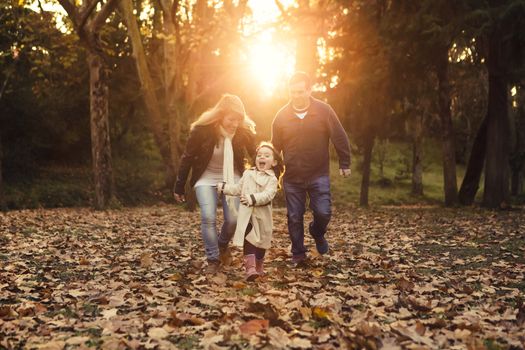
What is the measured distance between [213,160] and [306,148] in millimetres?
1150

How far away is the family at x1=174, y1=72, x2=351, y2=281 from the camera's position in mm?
6781

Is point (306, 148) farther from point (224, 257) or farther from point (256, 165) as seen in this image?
point (224, 257)

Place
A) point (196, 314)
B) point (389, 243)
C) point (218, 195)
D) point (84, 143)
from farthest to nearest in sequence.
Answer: point (84, 143), point (389, 243), point (218, 195), point (196, 314)

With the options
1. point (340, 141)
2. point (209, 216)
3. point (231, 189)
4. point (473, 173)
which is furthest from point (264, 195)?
point (473, 173)

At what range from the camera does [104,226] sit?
13.1m

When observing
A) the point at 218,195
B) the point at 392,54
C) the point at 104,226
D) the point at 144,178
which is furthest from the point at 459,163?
the point at 218,195

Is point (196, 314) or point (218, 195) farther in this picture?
point (218, 195)

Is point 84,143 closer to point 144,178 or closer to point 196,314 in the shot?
point 144,178

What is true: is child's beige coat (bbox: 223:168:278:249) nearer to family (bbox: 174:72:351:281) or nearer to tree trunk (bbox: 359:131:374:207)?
family (bbox: 174:72:351:281)

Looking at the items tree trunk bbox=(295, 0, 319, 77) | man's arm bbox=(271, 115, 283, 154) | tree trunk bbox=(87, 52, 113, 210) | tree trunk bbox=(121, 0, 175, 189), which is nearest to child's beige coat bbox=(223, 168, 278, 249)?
man's arm bbox=(271, 115, 283, 154)

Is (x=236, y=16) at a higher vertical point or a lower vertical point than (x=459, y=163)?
higher

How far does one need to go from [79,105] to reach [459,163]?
99.7 ft

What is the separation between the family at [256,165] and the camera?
678cm

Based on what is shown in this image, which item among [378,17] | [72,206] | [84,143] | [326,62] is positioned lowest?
[72,206]
